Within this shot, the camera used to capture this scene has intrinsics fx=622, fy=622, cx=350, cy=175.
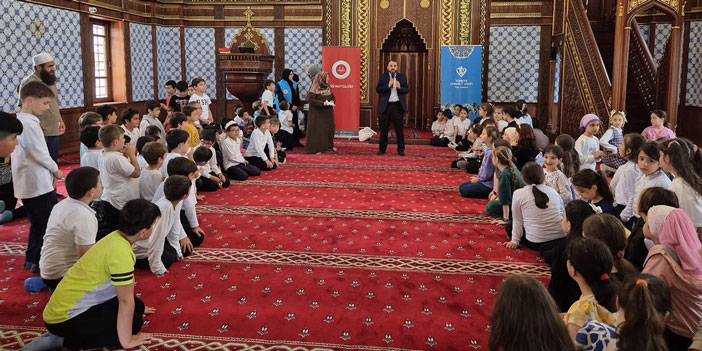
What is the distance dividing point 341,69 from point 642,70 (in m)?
4.79

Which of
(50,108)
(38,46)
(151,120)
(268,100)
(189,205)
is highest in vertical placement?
(38,46)

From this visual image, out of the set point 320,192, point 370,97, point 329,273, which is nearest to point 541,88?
point 370,97

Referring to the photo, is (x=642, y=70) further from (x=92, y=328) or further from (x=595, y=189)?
(x=92, y=328)

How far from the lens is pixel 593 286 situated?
228 cm

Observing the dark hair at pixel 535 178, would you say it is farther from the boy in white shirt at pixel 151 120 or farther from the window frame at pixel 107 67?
the window frame at pixel 107 67

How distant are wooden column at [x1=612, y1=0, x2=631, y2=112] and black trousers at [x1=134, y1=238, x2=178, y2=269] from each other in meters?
6.19

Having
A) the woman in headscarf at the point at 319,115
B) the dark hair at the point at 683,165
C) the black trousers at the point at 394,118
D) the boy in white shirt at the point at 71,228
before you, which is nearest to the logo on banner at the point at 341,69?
the woman in headscarf at the point at 319,115

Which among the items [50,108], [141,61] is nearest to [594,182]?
[50,108]

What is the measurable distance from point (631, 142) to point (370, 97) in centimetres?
801

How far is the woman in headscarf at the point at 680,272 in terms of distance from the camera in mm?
2549

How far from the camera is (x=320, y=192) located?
6375mm

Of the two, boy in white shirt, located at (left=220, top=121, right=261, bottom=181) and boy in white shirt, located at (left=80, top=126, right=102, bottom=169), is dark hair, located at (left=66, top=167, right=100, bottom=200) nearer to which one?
boy in white shirt, located at (left=80, top=126, right=102, bottom=169)

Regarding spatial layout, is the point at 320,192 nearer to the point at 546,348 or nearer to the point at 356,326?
A: the point at 356,326

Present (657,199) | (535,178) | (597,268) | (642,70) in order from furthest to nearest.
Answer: (642,70) < (535,178) < (657,199) < (597,268)
